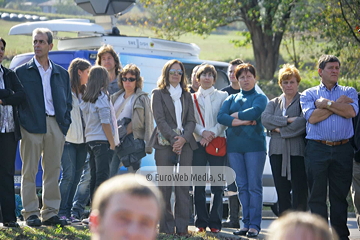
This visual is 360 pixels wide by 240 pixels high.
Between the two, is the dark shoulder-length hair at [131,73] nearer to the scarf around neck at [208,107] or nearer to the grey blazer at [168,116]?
the grey blazer at [168,116]

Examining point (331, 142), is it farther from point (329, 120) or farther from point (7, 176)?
point (7, 176)

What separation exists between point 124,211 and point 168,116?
6.39 metres

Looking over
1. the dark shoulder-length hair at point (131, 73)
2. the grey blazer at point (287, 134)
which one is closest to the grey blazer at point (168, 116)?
the dark shoulder-length hair at point (131, 73)

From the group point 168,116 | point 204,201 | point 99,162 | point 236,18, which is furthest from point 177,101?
point 236,18

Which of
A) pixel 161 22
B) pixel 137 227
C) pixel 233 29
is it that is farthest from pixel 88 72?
pixel 233 29

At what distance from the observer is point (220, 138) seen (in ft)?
27.4

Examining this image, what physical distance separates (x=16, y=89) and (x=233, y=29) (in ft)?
180

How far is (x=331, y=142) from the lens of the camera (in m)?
7.18

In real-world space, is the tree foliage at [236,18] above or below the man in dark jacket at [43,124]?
above

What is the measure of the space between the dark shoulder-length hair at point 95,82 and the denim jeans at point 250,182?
193cm

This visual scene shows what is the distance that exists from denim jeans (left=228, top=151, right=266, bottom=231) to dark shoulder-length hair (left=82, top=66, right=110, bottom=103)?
1.93m

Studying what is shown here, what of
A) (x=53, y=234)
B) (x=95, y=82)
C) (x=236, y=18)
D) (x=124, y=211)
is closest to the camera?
(x=124, y=211)

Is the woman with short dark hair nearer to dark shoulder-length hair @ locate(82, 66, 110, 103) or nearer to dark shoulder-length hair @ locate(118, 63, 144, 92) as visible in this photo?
dark shoulder-length hair @ locate(118, 63, 144, 92)

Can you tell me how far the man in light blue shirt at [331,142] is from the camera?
7.18 m
